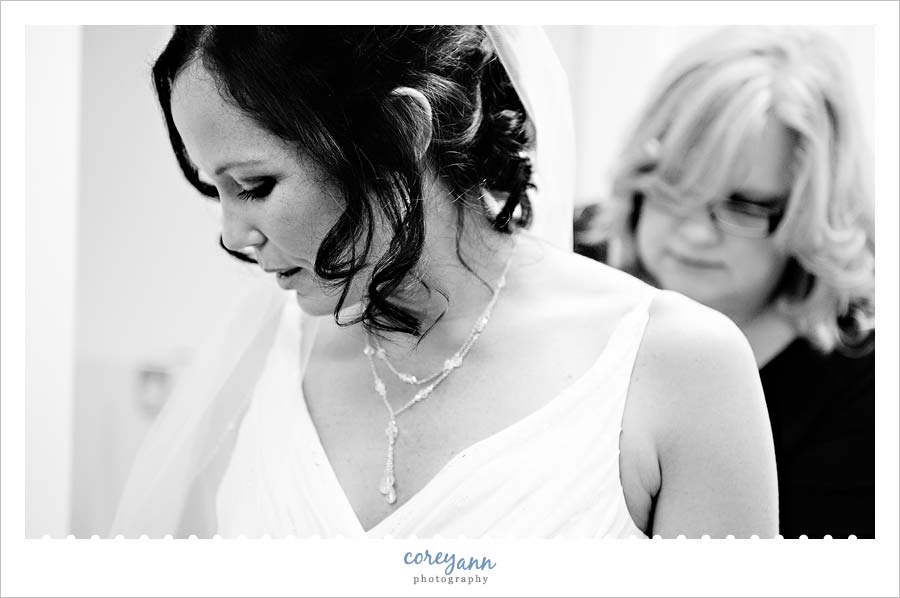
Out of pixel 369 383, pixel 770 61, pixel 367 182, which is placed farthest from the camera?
pixel 770 61

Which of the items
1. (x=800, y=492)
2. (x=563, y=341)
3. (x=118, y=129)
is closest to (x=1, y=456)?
(x=118, y=129)

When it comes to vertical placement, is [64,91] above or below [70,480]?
above

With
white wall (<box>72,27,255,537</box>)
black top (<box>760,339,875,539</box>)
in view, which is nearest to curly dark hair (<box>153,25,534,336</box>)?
white wall (<box>72,27,255,537</box>)

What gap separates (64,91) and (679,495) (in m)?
0.71

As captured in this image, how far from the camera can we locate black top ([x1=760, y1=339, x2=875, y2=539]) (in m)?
0.79

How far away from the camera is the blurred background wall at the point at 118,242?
31.1 inches

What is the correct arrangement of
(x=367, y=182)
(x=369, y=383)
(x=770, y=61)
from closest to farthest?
(x=367, y=182) < (x=369, y=383) < (x=770, y=61)

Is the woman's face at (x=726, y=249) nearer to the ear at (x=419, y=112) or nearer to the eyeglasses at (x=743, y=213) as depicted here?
the eyeglasses at (x=743, y=213)

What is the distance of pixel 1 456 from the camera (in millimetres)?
747

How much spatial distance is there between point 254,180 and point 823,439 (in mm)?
741

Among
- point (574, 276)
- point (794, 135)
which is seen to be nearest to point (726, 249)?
point (794, 135)

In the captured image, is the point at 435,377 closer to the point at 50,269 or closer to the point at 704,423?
the point at 704,423

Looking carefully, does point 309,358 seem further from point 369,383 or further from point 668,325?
point 668,325

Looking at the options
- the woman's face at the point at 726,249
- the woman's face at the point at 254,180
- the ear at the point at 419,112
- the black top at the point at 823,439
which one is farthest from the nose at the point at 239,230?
the black top at the point at 823,439
